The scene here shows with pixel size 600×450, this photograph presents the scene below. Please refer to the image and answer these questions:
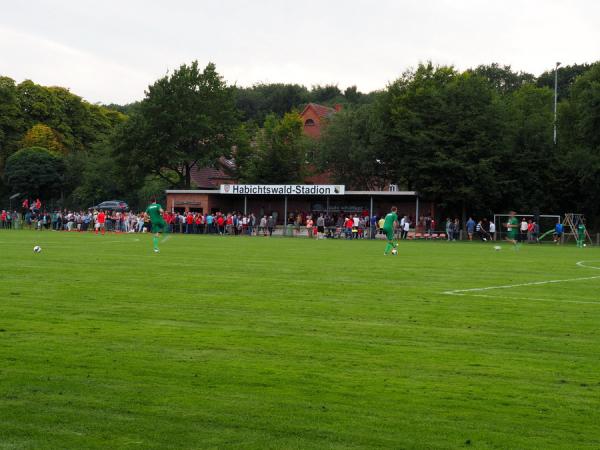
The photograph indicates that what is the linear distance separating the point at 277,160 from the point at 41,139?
31099 mm

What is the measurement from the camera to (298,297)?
15023 mm

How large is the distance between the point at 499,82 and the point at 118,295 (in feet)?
294

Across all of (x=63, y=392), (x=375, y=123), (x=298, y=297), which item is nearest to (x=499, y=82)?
(x=375, y=123)

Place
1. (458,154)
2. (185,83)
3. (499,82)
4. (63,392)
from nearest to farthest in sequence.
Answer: (63,392), (458,154), (185,83), (499,82)

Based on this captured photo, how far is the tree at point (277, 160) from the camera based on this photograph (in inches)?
3108

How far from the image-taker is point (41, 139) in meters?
94.8

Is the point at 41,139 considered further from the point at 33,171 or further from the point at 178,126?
the point at 178,126

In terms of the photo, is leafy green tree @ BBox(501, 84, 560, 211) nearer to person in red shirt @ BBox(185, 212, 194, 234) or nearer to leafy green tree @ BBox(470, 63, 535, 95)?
person in red shirt @ BBox(185, 212, 194, 234)

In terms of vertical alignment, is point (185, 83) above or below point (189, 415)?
above

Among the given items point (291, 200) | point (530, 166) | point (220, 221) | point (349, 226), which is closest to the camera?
point (349, 226)

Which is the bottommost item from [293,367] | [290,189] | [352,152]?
[293,367]

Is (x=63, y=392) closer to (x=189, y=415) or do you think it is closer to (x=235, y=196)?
(x=189, y=415)

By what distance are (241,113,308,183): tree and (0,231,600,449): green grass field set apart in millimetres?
62112

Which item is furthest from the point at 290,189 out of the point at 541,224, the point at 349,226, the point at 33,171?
the point at 33,171
